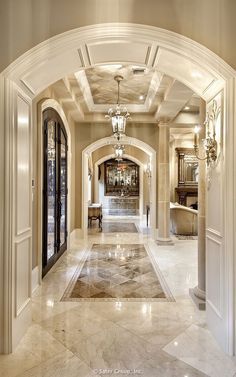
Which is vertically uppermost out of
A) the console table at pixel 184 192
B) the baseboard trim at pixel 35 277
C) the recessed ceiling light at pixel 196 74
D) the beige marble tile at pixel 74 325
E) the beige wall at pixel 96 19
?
the beige wall at pixel 96 19

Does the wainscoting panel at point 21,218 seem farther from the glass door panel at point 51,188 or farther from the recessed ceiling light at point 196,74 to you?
the glass door panel at point 51,188

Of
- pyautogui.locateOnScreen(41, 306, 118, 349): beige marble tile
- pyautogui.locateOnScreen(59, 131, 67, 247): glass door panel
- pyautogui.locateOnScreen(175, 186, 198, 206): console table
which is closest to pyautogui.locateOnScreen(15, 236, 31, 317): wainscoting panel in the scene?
pyautogui.locateOnScreen(41, 306, 118, 349): beige marble tile

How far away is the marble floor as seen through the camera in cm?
196

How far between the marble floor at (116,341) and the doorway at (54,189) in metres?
0.98

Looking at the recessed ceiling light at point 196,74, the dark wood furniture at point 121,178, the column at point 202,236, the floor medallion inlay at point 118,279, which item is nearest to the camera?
the recessed ceiling light at point 196,74

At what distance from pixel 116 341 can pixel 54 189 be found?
3168 millimetres

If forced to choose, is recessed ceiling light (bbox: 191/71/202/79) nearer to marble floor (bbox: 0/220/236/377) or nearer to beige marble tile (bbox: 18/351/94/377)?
marble floor (bbox: 0/220/236/377)

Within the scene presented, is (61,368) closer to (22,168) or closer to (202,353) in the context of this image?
(202,353)

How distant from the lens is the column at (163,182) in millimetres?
6617

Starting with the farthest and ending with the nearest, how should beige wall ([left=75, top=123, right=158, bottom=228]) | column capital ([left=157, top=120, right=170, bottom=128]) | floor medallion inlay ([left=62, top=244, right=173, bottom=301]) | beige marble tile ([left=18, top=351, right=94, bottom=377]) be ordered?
beige wall ([left=75, top=123, right=158, bottom=228]) → column capital ([left=157, top=120, right=170, bottom=128]) → floor medallion inlay ([left=62, top=244, right=173, bottom=301]) → beige marble tile ([left=18, top=351, right=94, bottom=377])

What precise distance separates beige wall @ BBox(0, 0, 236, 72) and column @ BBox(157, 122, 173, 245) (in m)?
4.45

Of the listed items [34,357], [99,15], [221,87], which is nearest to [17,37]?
[99,15]

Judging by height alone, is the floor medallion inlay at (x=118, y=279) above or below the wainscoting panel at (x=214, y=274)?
below

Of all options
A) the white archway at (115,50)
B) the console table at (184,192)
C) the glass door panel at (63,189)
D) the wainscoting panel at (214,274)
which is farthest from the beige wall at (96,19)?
the console table at (184,192)
